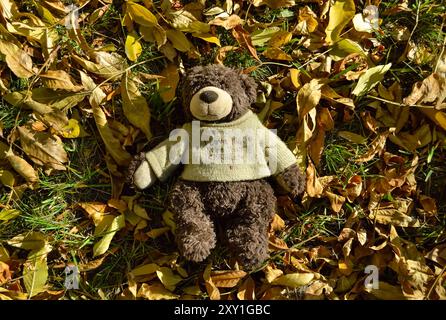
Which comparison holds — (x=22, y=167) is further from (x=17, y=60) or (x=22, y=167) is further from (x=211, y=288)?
(x=211, y=288)

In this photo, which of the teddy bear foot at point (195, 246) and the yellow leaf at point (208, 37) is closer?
the teddy bear foot at point (195, 246)

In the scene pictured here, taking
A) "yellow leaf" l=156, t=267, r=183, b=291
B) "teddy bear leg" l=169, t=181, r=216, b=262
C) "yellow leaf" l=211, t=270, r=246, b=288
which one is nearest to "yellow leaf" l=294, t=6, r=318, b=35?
"teddy bear leg" l=169, t=181, r=216, b=262

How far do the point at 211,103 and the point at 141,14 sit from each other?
1.96 ft

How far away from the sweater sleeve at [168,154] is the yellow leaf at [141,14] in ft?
1.72

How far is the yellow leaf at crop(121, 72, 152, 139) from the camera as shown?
83.2 inches

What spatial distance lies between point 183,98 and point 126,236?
2.29 feet

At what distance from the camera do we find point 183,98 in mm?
2012

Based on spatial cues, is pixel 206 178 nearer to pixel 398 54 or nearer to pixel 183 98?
pixel 183 98

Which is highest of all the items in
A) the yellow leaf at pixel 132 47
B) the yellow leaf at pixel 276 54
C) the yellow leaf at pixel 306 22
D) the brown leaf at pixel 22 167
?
the yellow leaf at pixel 306 22

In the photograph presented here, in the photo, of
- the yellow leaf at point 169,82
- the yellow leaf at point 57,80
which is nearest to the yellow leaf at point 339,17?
the yellow leaf at point 169,82

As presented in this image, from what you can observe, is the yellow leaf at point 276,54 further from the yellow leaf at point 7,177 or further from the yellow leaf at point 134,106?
the yellow leaf at point 7,177

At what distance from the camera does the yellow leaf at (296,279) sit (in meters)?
2.05

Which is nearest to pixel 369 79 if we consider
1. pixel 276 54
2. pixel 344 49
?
pixel 344 49

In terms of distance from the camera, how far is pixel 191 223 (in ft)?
6.43
